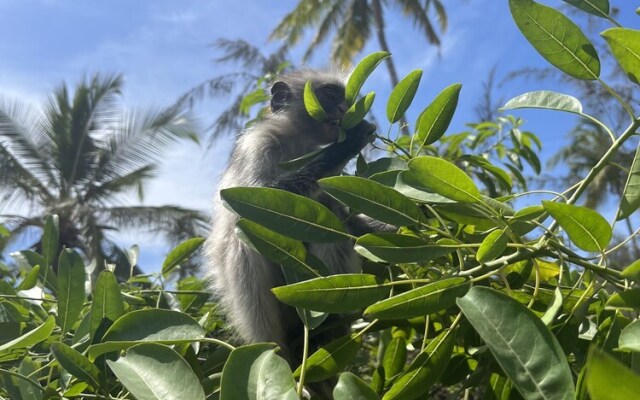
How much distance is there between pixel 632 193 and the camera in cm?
105

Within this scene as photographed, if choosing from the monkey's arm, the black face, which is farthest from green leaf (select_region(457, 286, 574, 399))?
the black face

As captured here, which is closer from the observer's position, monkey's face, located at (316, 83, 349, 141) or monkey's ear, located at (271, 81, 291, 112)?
monkey's face, located at (316, 83, 349, 141)

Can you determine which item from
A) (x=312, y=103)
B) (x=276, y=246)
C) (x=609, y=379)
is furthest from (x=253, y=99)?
(x=609, y=379)

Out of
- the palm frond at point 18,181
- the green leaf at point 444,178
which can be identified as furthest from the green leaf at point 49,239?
the palm frond at point 18,181

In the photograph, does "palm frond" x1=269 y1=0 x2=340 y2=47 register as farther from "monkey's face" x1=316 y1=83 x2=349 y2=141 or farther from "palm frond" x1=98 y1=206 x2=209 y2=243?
"monkey's face" x1=316 y1=83 x2=349 y2=141

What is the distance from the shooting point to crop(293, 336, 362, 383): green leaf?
1.25 m

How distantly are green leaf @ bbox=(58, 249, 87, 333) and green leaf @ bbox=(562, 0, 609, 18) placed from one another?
1163 millimetres

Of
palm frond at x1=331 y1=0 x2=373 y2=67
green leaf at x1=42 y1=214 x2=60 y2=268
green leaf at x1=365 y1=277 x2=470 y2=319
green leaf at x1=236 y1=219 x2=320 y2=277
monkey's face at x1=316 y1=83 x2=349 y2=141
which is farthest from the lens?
palm frond at x1=331 y1=0 x2=373 y2=67

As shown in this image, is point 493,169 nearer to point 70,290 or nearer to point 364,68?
point 364,68

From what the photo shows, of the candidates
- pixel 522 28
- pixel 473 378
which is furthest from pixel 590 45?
pixel 473 378

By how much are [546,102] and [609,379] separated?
0.88m

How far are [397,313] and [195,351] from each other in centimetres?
74

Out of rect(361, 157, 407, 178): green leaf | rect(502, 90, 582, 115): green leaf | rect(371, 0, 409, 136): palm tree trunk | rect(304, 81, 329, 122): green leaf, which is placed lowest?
rect(361, 157, 407, 178): green leaf

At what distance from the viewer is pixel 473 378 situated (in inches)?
52.4
